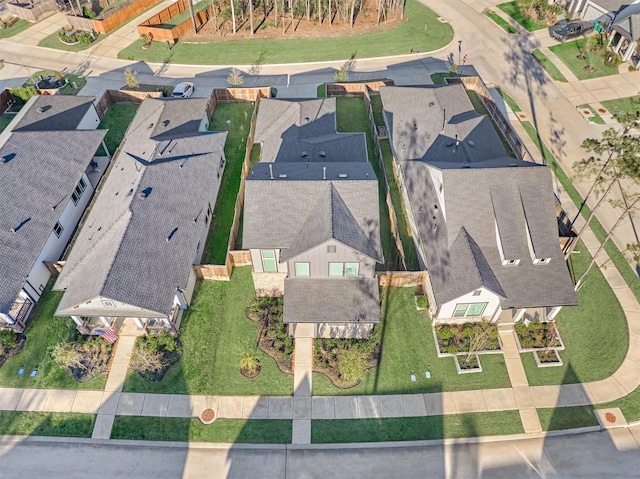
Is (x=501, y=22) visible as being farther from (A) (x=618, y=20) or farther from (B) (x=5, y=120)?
(B) (x=5, y=120)

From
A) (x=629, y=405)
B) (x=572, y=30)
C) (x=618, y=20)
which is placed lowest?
(x=629, y=405)

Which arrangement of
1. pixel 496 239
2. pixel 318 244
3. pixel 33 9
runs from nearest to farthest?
pixel 318 244, pixel 496 239, pixel 33 9

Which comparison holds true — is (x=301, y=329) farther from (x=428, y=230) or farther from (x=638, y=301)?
(x=638, y=301)

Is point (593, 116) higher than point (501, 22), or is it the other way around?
point (501, 22)

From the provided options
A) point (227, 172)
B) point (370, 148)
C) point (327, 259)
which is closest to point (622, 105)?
point (370, 148)

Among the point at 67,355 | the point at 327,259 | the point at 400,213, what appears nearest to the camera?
the point at 67,355

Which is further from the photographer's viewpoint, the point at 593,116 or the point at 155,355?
the point at 593,116

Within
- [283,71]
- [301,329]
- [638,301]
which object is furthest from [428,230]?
[283,71]

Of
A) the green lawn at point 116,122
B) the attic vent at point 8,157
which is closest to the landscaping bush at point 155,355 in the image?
the attic vent at point 8,157
